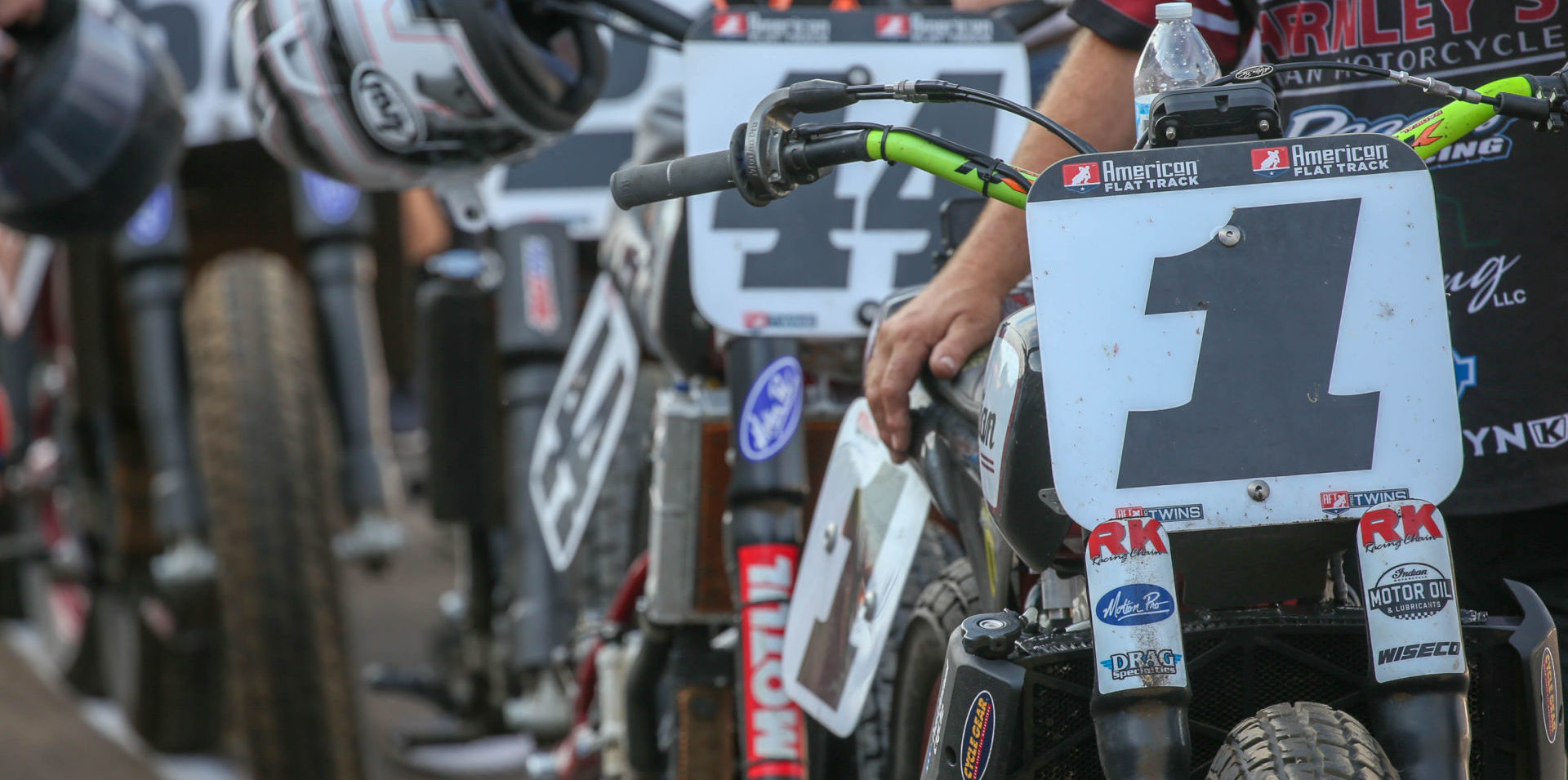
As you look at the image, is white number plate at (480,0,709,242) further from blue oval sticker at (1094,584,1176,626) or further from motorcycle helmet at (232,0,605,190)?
blue oval sticker at (1094,584,1176,626)

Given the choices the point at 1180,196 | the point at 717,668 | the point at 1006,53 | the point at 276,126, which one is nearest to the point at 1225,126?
the point at 1180,196

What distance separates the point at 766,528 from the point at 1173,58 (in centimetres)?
104

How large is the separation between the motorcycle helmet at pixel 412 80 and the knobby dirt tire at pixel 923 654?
991mm

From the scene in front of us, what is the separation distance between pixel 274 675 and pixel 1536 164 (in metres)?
2.84

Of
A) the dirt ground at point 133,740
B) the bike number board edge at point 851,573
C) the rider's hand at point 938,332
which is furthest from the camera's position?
the dirt ground at point 133,740

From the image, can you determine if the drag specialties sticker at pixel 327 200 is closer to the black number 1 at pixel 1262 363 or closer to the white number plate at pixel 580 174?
the white number plate at pixel 580 174

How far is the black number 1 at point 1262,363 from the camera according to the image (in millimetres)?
1448

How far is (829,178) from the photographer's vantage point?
254 cm

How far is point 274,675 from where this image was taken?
3.90 m

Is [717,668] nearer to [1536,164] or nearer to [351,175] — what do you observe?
[351,175]

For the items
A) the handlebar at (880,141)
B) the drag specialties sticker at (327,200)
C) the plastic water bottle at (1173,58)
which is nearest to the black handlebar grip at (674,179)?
the handlebar at (880,141)

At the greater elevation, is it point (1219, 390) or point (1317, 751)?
point (1219, 390)

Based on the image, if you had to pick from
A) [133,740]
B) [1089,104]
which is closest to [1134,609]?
[1089,104]

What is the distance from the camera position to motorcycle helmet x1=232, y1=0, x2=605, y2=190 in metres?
2.62
